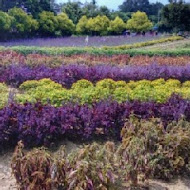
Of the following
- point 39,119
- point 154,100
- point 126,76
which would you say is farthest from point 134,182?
point 126,76

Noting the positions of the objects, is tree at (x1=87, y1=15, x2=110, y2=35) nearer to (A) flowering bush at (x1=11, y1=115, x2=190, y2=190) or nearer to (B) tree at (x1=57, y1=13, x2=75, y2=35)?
(B) tree at (x1=57, y1=13, x2=75, y2=35)

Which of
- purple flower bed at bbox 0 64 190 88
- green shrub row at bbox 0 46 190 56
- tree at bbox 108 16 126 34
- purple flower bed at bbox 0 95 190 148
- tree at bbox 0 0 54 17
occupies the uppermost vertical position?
tree at bbox 0 0 54 17

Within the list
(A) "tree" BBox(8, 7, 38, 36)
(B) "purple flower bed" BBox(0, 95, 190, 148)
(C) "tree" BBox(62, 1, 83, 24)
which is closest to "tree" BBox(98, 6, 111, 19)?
(C) "tree" BBox(62, 1, 83, 24)

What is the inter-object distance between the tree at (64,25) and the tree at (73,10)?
4839 mm

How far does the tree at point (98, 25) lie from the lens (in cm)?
3241

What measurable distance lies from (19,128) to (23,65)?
5.13 meters

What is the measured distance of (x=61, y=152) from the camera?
3.71 meters

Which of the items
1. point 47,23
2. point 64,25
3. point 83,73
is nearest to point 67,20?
point 64,25

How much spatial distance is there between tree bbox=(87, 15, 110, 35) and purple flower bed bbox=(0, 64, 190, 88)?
23.4m

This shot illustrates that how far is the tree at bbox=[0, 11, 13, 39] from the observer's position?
23539 millimetres

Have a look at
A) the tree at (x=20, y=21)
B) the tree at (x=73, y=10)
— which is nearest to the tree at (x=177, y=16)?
the tree at (x=73, y=10)

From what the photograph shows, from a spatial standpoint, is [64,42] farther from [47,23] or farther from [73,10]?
[73,10]

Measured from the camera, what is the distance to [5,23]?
78.4 feet

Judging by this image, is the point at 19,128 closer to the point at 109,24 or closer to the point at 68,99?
the point at 68,99
